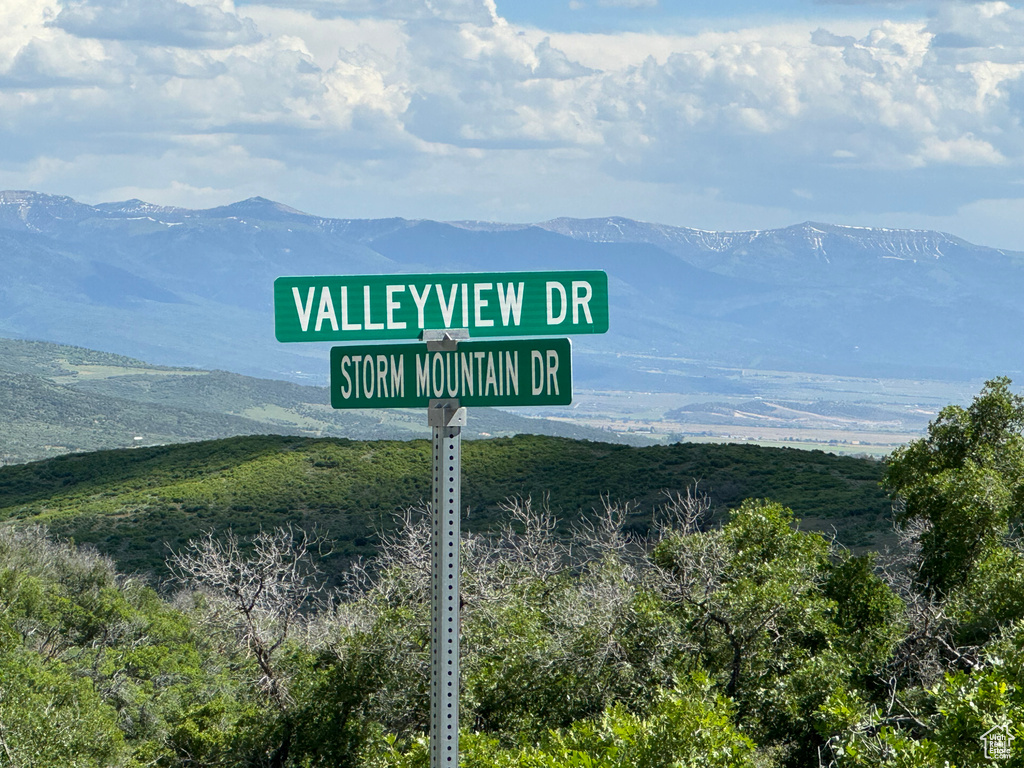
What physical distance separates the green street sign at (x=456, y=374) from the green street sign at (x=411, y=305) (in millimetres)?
Result: 73

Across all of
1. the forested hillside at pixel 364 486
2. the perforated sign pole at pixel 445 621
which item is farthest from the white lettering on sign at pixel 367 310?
the forested hillside at pixel 364 486

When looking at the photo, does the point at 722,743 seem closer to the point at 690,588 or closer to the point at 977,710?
the point at 977,710

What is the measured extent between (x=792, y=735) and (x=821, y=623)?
4.73ft

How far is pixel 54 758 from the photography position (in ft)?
45.2

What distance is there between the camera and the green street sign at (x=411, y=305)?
4.68m

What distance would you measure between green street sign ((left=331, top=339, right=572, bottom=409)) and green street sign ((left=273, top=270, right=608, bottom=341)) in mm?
73

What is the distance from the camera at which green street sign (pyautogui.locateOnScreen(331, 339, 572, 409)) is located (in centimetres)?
459

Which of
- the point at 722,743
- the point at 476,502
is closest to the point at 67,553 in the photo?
the point at 476,502

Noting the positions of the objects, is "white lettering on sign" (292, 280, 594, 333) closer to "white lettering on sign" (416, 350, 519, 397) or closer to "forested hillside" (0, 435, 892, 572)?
"white lettering on sign" (416, 350, 519, 397)

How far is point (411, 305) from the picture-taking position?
15.4 feet

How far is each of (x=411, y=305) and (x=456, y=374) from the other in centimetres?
35

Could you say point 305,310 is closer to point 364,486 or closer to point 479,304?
point 479,304

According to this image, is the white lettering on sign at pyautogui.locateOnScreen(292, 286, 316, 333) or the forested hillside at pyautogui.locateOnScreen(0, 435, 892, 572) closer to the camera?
the white lettering on sign at pyautogui.locateOnScreen(292, 286, 316, 333)

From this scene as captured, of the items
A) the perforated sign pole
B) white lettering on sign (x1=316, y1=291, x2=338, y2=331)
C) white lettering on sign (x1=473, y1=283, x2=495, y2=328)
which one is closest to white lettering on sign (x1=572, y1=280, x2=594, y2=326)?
white lettering on sign (x1=473, y1=283, x2=495, y2=328)
